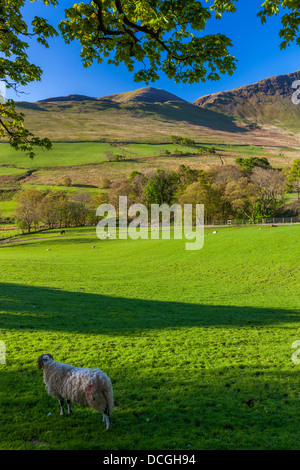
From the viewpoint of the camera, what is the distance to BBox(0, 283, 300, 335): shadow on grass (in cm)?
1153

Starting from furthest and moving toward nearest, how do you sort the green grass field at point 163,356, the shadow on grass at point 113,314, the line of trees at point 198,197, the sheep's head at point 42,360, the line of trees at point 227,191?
1. the line of trees at point 227,191
2. the line of trees at point 198,197
3. the shadow on grass at point 113,314
4. the sheep's head at point 42,360
5. the green grass field at point 163,356

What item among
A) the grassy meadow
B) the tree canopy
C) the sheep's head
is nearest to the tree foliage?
the tree canopy

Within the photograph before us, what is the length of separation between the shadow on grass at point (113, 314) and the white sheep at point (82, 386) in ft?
18.0

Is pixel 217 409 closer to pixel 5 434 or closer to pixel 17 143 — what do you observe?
pixel 5 434

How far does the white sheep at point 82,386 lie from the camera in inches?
183

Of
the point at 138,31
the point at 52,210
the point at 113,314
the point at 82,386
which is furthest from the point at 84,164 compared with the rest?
the point at 82,386

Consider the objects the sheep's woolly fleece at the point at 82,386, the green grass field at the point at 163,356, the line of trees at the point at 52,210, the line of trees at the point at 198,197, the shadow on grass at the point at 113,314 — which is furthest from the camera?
the line of trees at the point at 198,197

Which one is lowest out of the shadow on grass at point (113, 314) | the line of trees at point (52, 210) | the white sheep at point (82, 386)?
the shadow on grass at point (113, 314)

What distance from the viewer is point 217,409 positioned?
555cm

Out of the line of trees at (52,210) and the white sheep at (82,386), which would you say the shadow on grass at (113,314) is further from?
the line of trees at (52,210)

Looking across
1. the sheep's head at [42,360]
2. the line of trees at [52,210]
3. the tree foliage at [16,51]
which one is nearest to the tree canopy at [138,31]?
the tree foliage at [16,51]

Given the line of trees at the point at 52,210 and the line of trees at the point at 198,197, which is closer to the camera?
the line of trees at the point at 52,210
